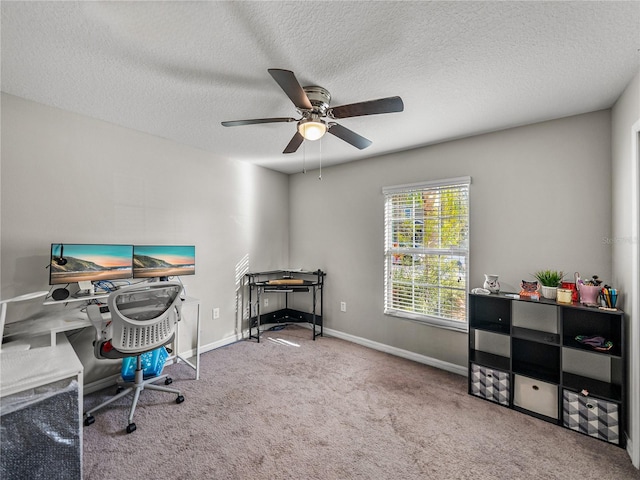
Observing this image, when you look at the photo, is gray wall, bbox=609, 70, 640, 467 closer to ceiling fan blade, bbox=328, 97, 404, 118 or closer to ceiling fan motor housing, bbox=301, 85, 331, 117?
ceiling fan blade, bbox=328, 97, 404, 118

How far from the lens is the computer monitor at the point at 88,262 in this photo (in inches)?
85.8

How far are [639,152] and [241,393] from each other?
339 centimetres

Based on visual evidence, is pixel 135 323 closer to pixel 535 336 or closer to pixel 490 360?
pixel 490 360

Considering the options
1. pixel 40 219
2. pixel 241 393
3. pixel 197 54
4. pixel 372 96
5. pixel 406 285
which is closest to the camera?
pixel 197 54

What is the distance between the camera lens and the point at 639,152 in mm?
1717

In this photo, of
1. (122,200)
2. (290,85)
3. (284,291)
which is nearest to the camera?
(290,85)

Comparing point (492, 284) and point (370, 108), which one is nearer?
point (370, 108)

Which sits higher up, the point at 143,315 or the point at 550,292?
the point at 550,292

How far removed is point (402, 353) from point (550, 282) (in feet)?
5.54

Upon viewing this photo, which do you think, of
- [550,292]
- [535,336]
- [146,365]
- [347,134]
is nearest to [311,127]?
[347,134]

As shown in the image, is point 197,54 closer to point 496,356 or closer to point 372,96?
point 372,96

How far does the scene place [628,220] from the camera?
184cm

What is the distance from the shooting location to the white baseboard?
290cm

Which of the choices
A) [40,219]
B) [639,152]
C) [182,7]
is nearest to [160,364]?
[40,219]
